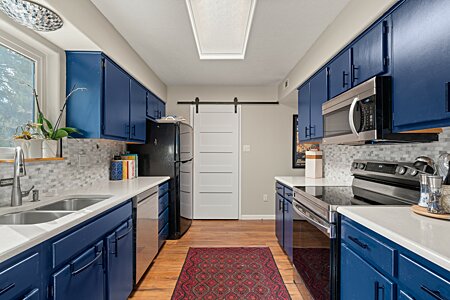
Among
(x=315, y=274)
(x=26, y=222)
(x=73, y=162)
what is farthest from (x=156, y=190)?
(x=315, y=274)

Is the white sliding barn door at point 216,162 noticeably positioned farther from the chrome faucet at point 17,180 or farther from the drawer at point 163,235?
the chrome faucet at point 17,180

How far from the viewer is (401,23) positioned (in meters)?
1.60

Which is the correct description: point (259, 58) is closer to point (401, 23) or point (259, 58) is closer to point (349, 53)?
point (349, 53)

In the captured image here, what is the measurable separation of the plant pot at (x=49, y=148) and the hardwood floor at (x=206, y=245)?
134cm

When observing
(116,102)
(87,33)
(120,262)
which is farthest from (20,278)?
(116,102)

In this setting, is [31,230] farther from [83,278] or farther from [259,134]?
[259,134]

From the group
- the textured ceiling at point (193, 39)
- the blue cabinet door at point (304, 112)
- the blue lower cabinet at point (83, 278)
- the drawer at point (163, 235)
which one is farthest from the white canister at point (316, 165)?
the blue lower cabinet at point (83, 278)

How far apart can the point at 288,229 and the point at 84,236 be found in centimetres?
209

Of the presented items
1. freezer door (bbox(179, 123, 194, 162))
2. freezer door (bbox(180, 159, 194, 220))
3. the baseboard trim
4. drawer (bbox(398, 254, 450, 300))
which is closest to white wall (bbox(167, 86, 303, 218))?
the baseboard trim

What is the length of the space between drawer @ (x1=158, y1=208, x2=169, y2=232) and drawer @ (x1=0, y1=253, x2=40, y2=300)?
219 cm

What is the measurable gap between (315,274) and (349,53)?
1705mm

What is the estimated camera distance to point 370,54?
1904 millimetres

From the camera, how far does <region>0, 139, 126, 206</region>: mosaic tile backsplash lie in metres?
1.94

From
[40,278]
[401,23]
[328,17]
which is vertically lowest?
[40,278]
